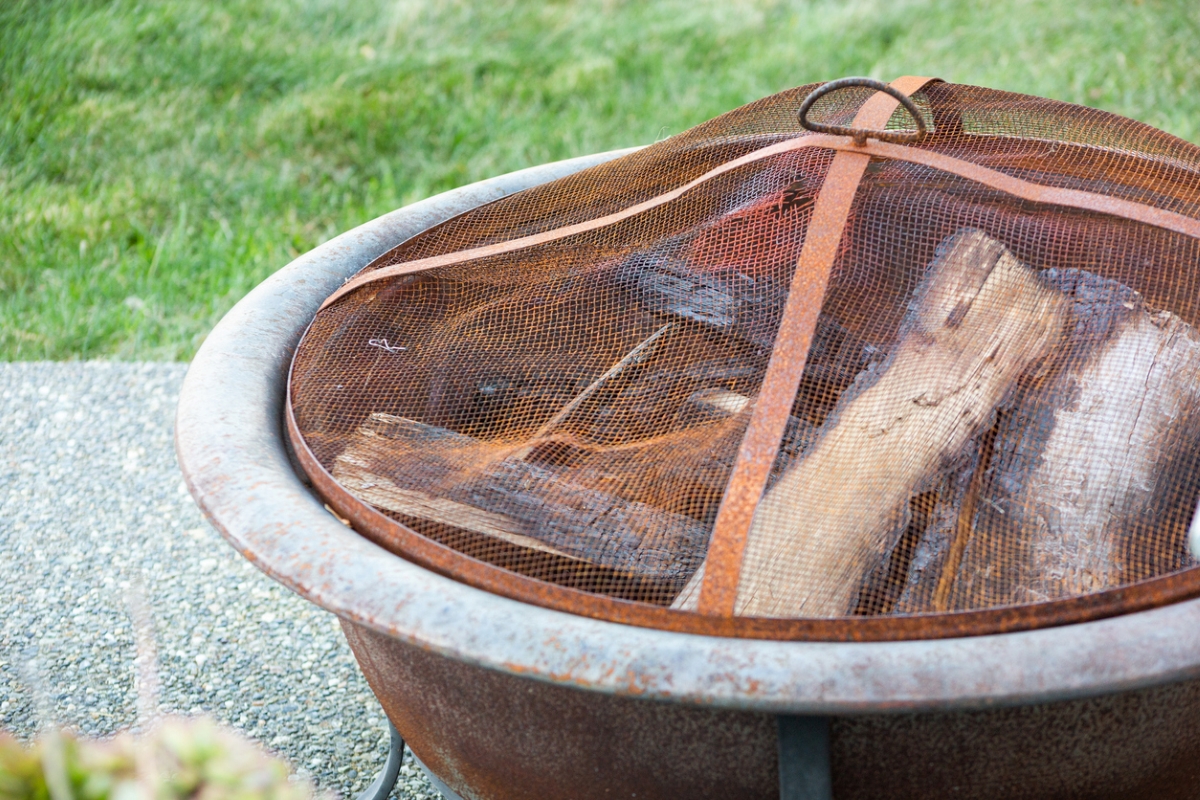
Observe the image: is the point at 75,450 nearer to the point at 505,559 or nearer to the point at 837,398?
the point at 505,559

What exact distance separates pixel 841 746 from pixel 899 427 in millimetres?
385

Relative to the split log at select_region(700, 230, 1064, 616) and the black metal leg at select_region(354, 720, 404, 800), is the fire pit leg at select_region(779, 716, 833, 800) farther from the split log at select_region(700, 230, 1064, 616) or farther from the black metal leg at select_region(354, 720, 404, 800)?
the black metal leg at select_region(354, 720, 404, 800)

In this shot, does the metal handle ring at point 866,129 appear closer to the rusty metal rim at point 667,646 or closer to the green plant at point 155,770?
the rusty metal rim at point 667,646

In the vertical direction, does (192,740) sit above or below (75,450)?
above

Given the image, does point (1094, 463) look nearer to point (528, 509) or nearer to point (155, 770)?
point (528, 509)

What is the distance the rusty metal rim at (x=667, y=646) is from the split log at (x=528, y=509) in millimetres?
94

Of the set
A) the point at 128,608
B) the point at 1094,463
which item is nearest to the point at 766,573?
the point at 1094,463

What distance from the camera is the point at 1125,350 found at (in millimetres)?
1293

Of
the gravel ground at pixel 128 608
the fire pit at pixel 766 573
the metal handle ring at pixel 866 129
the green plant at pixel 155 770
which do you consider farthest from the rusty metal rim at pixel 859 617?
the gravel ground at pixel 128 608

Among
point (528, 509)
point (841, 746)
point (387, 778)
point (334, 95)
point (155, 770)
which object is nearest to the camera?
point (155, 770)

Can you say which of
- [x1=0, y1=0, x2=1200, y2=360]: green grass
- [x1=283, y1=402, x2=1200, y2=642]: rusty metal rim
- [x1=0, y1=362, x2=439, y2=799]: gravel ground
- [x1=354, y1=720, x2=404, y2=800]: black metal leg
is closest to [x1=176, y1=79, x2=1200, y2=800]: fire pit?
[x1=283, y1=402, x2=1200, y2=642]: rusty metal rim

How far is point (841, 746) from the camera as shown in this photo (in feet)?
3.41

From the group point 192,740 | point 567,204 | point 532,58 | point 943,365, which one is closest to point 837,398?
point 943,365

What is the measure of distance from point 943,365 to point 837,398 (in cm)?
15
